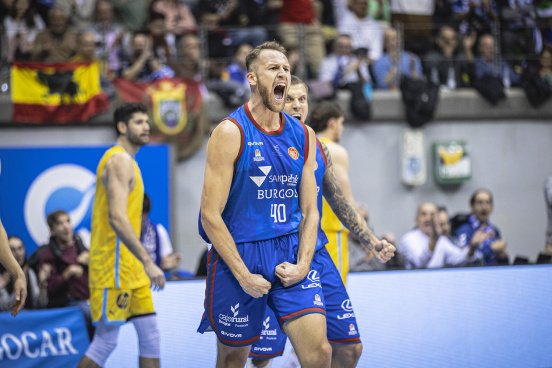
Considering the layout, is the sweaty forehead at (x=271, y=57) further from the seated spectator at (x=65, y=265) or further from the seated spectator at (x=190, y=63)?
the seated spectator at (x=190, y=63)

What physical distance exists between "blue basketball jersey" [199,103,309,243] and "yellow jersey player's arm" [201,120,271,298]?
0.23 ft

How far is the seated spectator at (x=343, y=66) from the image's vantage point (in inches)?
454

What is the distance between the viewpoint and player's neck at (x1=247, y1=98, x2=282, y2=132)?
14.0ft

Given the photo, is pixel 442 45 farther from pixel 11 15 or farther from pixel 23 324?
pixel 23 324

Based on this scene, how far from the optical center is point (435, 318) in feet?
21.7

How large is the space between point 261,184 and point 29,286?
3.90m

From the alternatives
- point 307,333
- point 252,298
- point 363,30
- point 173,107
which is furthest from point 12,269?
point 363,30

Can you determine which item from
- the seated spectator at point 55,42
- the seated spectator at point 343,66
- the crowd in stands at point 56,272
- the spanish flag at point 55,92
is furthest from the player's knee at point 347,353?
the seated spectator at point 55,42

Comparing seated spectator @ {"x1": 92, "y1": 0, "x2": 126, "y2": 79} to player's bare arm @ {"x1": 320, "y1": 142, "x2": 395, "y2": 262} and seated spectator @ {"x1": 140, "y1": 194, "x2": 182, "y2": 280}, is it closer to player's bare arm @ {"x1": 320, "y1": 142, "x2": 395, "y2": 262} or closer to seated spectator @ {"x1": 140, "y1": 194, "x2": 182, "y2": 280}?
seated spectator @ {"x1": 140, "y1": 194, "x2": 182, "y2": 280}

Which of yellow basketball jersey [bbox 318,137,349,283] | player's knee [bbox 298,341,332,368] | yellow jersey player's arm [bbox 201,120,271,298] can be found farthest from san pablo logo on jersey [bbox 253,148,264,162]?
yellow basketball jersey [bbox 318,137,349,283]

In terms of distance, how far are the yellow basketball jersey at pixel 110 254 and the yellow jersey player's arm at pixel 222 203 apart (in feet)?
6.13

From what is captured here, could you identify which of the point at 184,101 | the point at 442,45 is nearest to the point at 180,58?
the point at 184,101

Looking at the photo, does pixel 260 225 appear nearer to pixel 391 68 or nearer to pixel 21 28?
pixel 391 68

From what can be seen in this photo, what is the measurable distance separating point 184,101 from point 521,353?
242 inches
